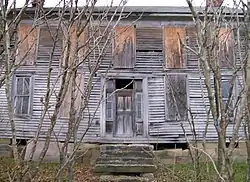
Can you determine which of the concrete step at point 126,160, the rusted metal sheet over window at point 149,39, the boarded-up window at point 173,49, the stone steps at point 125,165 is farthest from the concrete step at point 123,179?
the rusted metal sheet over window at point 149,39

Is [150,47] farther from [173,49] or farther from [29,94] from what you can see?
[29,94]

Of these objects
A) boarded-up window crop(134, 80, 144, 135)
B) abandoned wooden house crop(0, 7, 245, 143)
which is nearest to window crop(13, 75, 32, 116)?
abandoned wooden house crop(0, 7, 245, 143)

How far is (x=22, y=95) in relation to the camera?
16000 millimetres

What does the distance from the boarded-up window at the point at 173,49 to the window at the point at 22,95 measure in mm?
5765

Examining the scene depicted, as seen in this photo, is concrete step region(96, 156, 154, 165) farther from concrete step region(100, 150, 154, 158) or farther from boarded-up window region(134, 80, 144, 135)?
boarded-up window region(134, 80, 144, 135)

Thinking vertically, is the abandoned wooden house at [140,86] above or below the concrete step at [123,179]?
above

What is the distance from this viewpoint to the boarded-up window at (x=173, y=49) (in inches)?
638

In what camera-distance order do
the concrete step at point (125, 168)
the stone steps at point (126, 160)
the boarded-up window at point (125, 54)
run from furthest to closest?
the boarded-up window at point (125, 54), the stone steps at point (126, 160), the concrete step at point (125, 168)

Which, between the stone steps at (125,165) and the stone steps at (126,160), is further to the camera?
the stone steps at (126,160)

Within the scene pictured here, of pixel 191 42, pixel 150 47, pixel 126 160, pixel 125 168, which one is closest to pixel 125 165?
pixel 125 168

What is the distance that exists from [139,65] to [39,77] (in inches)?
162

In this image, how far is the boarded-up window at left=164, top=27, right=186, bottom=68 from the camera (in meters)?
16.2

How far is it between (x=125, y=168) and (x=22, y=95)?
7.39 metres

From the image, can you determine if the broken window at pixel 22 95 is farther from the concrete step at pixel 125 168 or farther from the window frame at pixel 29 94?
the concrete step at pixel 125 168
